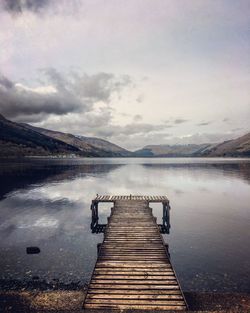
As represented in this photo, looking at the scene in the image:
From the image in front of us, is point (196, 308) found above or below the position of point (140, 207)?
below

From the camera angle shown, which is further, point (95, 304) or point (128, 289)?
point (128, 289)

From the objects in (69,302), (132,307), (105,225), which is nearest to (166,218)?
(105,225)

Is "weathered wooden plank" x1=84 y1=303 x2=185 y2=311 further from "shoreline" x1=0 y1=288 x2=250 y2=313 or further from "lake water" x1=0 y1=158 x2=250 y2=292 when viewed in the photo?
"lake water" x1=0 y1=158 x2=250 y2=292

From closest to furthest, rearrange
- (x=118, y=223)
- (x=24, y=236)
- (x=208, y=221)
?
(x=118, y=223), (x=24, y=236), (x=208, y=221)

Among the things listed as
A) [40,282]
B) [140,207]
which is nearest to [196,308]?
[40,282]

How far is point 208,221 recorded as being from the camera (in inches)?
1335

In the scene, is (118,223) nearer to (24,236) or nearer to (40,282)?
(40,282)

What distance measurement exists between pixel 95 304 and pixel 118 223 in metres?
11.9

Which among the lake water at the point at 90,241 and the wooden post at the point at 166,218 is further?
the wooden post at the point at 166,218

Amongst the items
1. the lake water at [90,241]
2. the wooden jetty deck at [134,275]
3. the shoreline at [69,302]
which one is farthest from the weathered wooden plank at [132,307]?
the lake water at [90,241]

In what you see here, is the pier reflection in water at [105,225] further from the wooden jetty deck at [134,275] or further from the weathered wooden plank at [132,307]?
the weathered wooden plank at [132,307]

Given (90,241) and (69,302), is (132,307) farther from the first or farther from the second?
(90,241)

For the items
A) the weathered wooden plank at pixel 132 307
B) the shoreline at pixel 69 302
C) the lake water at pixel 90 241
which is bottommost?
the lake water at pixel 90 241

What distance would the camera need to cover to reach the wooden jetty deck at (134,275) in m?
12.2
